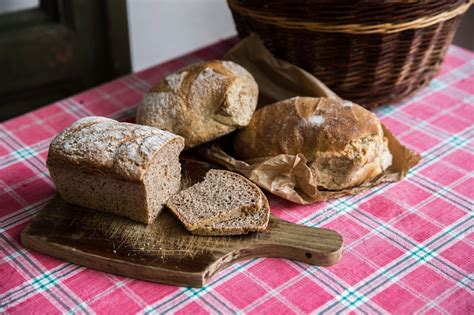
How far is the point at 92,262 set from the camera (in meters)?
1.27

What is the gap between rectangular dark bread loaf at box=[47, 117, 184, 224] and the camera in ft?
4.31

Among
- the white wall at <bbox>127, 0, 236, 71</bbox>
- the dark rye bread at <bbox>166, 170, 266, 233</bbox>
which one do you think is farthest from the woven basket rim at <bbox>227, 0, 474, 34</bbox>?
the white wall at <bbox>127, 0, 236, 71</bbox>

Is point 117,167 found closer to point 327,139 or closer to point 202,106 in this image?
point 202,106

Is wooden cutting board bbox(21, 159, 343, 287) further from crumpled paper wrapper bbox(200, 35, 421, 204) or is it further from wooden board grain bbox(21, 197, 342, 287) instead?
crumpled paper wrapper bbox(200, 35, 421, 204)

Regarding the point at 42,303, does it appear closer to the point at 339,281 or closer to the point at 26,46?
the point at 339,281

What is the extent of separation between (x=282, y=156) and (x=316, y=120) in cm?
13

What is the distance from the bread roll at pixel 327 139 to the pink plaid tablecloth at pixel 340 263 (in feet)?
0.23

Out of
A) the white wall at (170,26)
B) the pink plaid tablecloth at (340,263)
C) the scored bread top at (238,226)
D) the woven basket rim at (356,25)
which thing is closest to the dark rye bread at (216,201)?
the scored bread top at (238,226)

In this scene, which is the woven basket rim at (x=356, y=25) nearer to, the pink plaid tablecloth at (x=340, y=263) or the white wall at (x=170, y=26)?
the pink plaid tablecloth at (x=340, y=263)

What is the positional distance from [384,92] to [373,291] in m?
0.77

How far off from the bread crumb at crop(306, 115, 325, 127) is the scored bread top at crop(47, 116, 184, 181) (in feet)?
1.07

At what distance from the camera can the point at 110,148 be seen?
1335 mm

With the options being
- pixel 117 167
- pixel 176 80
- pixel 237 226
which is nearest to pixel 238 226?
pixel 237 226

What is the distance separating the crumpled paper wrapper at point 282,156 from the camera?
1459mm
